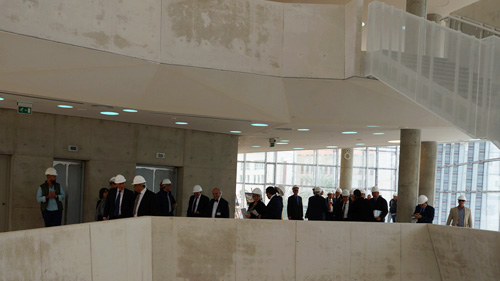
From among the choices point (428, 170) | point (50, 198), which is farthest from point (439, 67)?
point (428, 170)

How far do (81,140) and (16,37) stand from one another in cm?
644

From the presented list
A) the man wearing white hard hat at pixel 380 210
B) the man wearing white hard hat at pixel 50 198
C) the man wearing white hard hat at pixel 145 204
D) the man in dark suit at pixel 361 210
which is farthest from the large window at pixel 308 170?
the man wearing white hard hat at pixel 145 204

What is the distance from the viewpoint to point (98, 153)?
55.8ft

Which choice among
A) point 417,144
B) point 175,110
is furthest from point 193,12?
point 417,144

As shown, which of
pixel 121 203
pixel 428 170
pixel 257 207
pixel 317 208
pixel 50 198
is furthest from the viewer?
pixel 428 170

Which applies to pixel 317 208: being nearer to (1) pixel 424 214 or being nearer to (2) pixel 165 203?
(1) pixel 424 214

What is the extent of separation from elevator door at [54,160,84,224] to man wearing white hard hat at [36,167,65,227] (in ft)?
9.19

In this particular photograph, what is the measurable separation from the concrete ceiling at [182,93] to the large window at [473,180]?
9660 millimetres

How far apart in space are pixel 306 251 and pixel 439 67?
4883 millimetres

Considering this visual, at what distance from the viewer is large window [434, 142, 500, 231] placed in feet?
85.3

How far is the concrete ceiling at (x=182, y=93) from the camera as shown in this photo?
11227 millimetres

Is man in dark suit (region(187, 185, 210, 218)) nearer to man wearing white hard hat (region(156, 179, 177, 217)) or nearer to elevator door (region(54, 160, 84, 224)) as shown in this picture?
man wearing white hard hat (region(156, 179, 177, 217))

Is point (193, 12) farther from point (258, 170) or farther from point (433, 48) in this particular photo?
point (258, 170)

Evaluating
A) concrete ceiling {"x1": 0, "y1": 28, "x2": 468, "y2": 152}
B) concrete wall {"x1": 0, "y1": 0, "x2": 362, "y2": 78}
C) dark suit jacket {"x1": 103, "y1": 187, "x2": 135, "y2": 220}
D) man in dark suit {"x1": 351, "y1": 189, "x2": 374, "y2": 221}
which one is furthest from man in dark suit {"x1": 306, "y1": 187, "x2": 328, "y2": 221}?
dark suit jacket {"x1": 103, "y1": 187, "x2": 135, "y2": 220}
